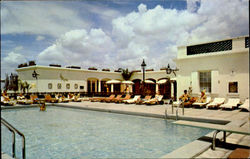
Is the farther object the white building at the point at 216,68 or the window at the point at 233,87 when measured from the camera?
the window at the point at 233,87

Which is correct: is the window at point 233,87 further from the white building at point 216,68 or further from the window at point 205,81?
the window at point 205,81

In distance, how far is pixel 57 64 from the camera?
2161 cm

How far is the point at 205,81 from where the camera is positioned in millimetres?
12125

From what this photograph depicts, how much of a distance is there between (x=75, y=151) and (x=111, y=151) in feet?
3.08

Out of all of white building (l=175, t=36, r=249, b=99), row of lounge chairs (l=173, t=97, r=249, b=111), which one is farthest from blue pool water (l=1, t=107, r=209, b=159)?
white building (l=175, t=36, r=249, b=99)

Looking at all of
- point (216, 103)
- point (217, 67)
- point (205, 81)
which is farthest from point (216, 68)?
point (216, 103)

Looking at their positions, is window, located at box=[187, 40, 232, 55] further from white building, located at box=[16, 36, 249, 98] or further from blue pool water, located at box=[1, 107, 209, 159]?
blue pool water, located at box=[1, 107, 209, 159]

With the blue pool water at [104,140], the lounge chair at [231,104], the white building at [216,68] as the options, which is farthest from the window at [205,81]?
the blue pool water at [104,140]

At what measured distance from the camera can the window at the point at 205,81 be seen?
12.0 metres

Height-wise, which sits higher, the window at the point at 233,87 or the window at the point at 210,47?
the window at the point at 210,47

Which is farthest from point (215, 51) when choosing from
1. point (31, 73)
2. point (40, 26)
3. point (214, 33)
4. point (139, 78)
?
point (31, 73)

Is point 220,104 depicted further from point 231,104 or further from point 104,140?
point 104,140

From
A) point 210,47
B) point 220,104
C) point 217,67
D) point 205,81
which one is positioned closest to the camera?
point 220,104

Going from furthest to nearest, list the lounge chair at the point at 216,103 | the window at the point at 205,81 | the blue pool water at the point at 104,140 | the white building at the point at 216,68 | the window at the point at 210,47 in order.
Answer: the window at the point at 205,81
the window at the point at 210,47
the white building at the point at 216,68
the lounge chair at the point at 216,103
the blue pool water at the point at 104,140
